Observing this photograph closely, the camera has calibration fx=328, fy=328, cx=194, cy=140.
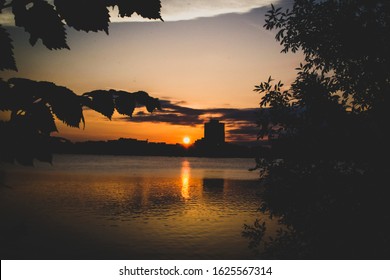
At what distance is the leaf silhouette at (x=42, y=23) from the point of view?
71.8 inches

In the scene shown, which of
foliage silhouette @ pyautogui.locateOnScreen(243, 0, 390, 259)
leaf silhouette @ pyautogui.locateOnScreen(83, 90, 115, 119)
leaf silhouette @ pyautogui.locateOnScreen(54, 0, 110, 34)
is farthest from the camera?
foliage silhouette @ pyautogui.locateOnScreen(243, 0, 390, 259)

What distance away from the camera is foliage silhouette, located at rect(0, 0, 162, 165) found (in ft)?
5.98

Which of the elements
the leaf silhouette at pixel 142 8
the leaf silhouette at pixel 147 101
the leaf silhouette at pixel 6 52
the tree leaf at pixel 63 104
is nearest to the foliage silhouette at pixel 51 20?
the leaf silhouette at pixel 6 52

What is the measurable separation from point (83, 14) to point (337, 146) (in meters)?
8.06

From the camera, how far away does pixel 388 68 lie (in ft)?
29.0

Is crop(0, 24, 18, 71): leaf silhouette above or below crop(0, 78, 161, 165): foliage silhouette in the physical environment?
above

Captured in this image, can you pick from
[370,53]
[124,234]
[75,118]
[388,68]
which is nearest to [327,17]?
[370,53]

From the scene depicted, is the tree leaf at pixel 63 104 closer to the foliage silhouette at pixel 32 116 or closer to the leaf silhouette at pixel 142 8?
the foliage silhouette at pixel 32 116

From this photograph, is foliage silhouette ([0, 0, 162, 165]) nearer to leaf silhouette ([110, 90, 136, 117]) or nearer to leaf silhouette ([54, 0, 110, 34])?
leaf silhouette ([54, 0, 110, 34])

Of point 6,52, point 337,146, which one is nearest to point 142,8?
point 6,52

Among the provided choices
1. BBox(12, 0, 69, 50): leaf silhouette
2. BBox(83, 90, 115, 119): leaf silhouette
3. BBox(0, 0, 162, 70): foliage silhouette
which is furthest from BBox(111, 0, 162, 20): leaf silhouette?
BBox(83, 90, 115, 119): leaf silhouette

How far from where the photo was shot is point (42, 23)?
1.84 m

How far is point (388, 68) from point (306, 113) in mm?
2436
